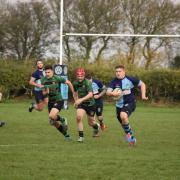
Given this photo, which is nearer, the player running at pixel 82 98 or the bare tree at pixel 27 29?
the player running at pixel 82 98

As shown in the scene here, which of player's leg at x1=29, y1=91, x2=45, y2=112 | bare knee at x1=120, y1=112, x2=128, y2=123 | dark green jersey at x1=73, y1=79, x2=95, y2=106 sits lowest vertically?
player's leg at x1=29, y1=91, x2=45, y2=112

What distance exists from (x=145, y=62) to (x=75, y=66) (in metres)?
8.91

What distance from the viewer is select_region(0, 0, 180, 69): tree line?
144 ft

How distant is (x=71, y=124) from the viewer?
19078 mm

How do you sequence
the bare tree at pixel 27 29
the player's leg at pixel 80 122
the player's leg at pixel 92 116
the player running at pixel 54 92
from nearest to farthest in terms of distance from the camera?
the player's leg at pixel 80 122 → the player running at pixel 54 92 → the player's leg at pixel 92 116 → the bare tree at pixel 27 29

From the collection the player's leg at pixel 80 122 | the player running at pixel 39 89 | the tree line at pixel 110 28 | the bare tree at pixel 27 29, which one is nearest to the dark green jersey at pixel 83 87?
the player's leg at pixel 80 122

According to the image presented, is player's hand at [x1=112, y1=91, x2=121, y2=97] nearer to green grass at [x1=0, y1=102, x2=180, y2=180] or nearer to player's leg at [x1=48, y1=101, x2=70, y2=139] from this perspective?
green grass at [x1=0, y1=102, x2=180, y2=180]

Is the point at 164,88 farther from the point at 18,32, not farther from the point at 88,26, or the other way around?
the point at 18,32

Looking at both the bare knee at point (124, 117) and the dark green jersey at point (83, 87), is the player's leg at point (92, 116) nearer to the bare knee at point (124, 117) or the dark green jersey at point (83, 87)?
the dark green jersey at point (83, 87)

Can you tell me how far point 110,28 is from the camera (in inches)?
1775

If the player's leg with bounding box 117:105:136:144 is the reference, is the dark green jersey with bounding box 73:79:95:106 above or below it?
above

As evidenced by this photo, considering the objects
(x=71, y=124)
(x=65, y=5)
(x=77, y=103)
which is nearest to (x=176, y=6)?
(x=65, y=5)

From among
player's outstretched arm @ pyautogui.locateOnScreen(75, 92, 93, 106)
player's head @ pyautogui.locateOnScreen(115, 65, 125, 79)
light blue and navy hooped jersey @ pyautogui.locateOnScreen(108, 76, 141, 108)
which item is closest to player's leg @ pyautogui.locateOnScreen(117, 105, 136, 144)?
light blue and navy hooped jersey @ pyautogui.locateOnScreen(108, 76, 141, 108)

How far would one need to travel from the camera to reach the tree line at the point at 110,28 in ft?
144
